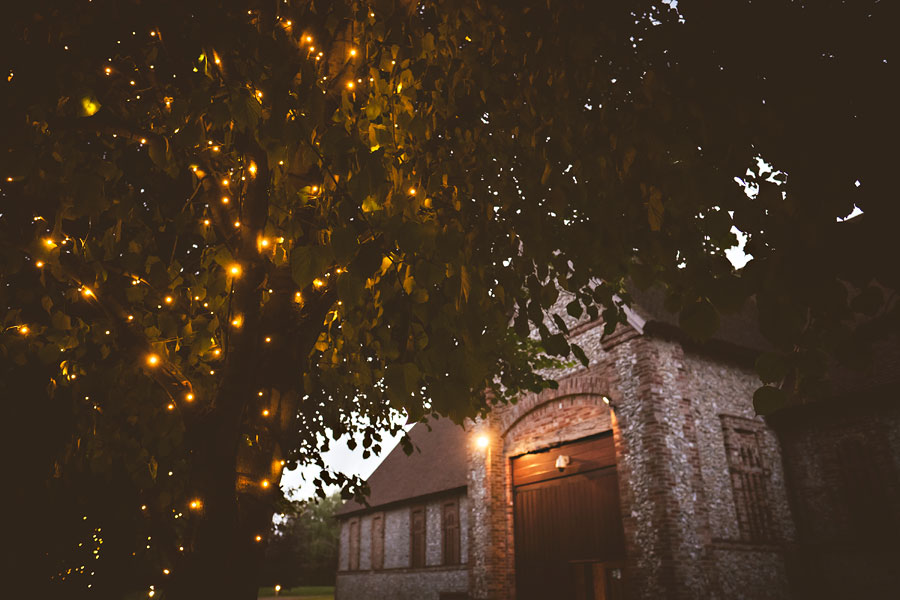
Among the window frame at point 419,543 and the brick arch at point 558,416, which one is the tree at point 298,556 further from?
the brick arch at point 558,416

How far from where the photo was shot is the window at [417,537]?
19172mm

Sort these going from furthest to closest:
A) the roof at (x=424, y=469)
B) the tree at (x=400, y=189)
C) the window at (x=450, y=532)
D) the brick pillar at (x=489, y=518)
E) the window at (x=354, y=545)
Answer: the window at (x=354, y=545) < the roof at (x=424, y=469) < the window at (x=450, y=532) < the brick pillar at (x=489, y=518) < the tree at (x=400, y=189)

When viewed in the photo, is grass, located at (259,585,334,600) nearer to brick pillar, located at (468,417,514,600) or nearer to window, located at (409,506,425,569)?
window, located at (409,506,425,569)

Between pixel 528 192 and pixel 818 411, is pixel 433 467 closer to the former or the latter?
pixel 818 411

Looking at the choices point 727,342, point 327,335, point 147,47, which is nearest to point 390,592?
point 727,342

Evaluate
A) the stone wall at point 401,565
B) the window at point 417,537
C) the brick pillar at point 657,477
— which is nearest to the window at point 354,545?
the stone wall at point 401,565

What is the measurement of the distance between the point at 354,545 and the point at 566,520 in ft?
49.9

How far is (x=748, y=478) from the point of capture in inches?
445

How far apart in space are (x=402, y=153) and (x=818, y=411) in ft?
39.6

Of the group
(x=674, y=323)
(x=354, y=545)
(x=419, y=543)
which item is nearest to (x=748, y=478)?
(x=674, y=323)

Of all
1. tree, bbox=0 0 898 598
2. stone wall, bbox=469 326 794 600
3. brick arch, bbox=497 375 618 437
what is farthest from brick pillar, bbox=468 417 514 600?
tree, bbox=0 0 898 598

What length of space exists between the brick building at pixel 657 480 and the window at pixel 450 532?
4.60m

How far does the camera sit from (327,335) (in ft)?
16.2

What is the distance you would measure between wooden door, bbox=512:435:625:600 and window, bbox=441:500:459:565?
5.50m
